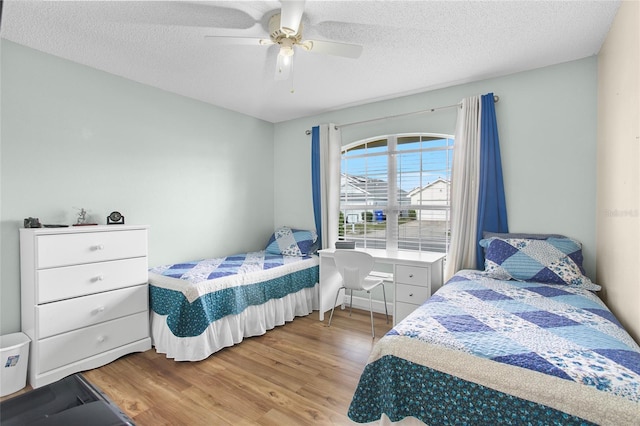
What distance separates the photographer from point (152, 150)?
11.3 ft

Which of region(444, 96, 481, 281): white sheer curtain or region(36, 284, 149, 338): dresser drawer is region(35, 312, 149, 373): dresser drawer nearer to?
region(36, 284, 149, 338): dresser drawer

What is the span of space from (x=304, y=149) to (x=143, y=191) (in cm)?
212

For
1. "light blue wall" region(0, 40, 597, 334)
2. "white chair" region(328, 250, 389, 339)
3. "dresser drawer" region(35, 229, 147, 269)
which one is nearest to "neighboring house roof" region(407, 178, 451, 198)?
"light blue wall" region(0, 40, 597, 334)

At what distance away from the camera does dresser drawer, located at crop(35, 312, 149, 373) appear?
2.38 metres

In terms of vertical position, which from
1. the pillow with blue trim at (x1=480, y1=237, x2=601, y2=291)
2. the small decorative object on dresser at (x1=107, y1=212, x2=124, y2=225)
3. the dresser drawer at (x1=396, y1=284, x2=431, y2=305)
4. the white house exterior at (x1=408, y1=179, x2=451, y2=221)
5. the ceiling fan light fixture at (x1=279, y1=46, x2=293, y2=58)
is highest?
the ceiling fan light fixture at (x1=279, y1=46, x2=293, y2=58)

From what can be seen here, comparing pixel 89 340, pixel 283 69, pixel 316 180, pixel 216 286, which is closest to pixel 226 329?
pixel 216 286

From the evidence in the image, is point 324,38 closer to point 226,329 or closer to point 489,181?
point 489,181

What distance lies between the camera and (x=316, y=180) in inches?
169

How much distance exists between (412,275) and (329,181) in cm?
163

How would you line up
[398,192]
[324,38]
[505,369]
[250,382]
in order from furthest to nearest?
[398,192]
[324,38]
[250,382]
[505,369]

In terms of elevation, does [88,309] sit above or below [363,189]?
below

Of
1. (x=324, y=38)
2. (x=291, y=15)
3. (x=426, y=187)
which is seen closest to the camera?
(x=291, y=15)

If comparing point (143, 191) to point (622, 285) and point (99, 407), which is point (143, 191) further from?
point (622, 285)

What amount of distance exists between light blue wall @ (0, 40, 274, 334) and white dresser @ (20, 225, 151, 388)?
375 mm
